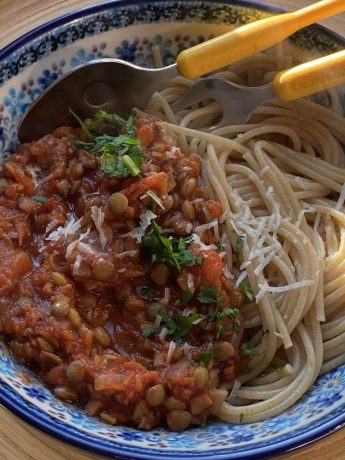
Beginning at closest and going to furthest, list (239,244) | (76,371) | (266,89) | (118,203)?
(76,371) → (118,203) → (239,244) → (266,89)

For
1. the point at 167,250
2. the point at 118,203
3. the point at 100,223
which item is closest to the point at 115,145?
the point at 118,203

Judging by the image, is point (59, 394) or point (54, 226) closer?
point (59, 394)

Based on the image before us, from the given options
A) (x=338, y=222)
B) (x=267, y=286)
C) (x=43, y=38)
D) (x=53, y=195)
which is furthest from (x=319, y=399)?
(x=43, y=38)

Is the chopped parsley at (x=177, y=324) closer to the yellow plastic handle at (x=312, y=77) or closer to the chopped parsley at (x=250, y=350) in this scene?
the chopped parsley at (x=250, y=350)

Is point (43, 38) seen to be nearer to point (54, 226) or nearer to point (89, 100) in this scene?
point (89, 100)

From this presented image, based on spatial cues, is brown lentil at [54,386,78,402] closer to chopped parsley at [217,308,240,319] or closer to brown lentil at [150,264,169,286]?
brown lentil at [150,264,169,286]

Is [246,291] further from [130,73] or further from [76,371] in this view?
[130,73]
